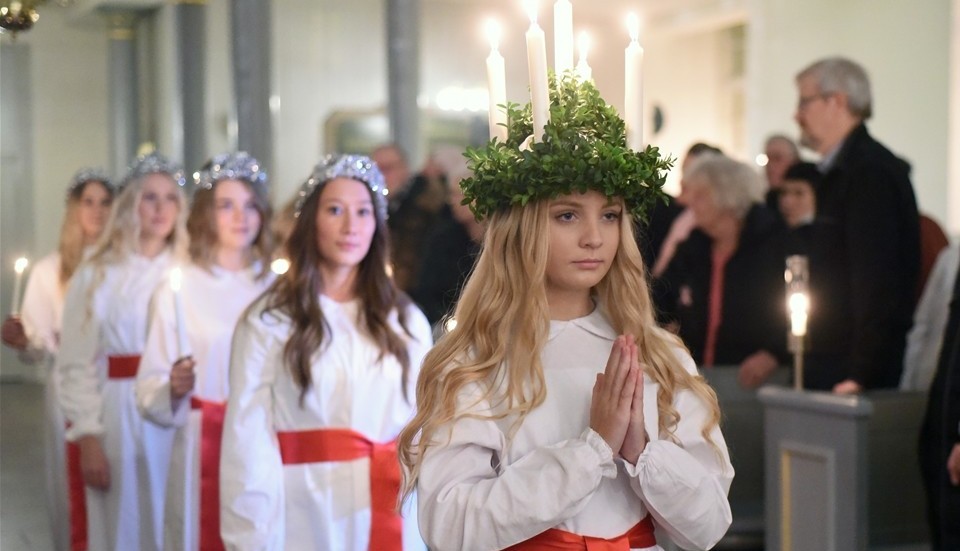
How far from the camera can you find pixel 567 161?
2.83 m

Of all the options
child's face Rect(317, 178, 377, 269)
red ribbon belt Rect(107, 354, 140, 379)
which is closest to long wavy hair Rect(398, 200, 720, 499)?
child's face Rect(317, 178, 377, 269)

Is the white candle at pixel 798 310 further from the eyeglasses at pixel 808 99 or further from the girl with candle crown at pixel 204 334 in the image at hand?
the girl with candle crown at pixel 204 334

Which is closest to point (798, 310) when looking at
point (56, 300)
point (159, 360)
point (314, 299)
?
point (314, 299)

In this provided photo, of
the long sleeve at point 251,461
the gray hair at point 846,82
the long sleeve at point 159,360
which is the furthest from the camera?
the gray hair at point 846,82

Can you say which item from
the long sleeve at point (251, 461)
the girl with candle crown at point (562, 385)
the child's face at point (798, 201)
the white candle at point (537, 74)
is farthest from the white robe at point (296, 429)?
the child's face at point (798, 201)

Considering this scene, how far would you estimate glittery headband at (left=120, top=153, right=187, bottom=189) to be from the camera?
702 centimetres

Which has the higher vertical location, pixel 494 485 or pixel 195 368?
pixel 494 485

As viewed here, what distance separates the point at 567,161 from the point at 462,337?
1.44 ft

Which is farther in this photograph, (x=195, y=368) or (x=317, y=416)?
(x=195, y=368)

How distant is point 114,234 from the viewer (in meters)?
6.95

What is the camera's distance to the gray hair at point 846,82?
6262 mm

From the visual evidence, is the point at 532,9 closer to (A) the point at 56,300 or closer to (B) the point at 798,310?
(B) the point at 798,310

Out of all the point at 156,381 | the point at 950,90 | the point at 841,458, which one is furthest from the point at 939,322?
the point at 950,90

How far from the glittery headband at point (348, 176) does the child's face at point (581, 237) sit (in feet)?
7.22
